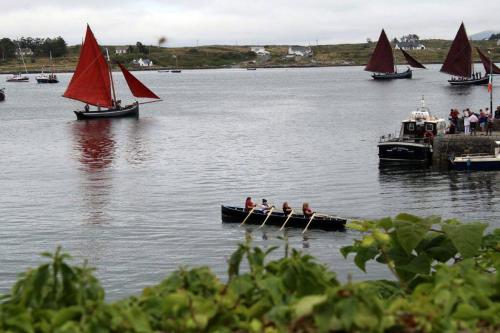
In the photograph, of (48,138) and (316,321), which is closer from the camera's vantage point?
(316,321)

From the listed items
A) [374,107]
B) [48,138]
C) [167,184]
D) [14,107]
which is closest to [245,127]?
[48,138]

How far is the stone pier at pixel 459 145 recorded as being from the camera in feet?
182

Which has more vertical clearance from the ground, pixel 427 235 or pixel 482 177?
pixel 427 235

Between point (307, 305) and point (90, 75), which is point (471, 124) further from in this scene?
point (90, 75)

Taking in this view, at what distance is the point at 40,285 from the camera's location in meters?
7.17

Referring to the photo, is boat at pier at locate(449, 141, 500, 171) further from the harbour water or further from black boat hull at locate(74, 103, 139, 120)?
black boat hull at locate(74, 103, 139, 120)

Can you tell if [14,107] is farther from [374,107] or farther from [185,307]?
[185,307]

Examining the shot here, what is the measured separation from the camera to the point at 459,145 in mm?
56375

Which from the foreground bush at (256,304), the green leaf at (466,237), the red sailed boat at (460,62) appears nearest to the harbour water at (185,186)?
the green leaf at (466,237)

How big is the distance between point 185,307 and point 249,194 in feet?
143

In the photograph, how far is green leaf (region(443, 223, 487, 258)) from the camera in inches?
355

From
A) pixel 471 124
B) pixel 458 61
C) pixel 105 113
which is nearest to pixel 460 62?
pixel 458 61

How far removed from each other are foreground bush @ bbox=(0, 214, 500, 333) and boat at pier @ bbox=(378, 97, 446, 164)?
5070 cm

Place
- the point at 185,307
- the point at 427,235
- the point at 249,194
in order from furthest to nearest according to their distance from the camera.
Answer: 1. the point at 249,194
2. the point at 427,235
3. the point at 185,307
